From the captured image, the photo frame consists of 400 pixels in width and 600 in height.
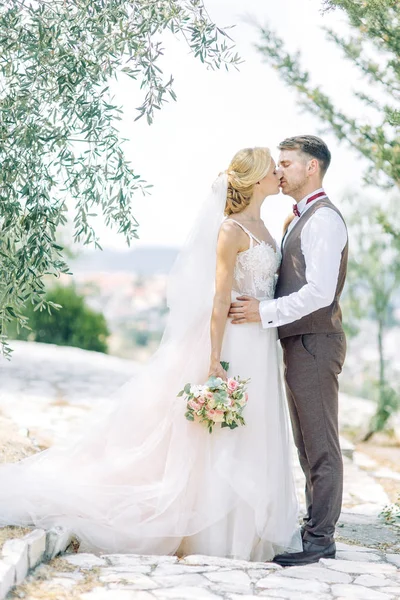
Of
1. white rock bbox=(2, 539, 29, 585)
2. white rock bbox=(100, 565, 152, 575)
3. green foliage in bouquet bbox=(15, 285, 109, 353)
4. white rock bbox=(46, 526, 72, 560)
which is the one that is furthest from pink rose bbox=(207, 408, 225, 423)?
green foliage in bouquet bbox=(15, 285, 109, 353)

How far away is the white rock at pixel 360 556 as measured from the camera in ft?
14.8

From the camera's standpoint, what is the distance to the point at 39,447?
6.38 metres

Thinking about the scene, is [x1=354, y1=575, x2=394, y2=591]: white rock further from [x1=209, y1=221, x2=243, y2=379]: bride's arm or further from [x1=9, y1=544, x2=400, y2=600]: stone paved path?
[x1=209, y1=221, x2=243, y2=379]: bride's arm

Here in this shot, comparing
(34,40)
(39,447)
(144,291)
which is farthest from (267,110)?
(144,291)

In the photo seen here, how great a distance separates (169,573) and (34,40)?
2746 millimetres

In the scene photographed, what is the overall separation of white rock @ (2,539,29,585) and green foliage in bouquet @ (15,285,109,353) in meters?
10.9

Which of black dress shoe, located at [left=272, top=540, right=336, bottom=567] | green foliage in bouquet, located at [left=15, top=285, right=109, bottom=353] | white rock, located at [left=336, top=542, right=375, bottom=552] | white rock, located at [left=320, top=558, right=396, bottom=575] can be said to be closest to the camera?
white rock, located at [left=320, top=558, right=396, bottom=575]

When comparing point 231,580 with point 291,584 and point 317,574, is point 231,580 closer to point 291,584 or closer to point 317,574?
point 291,584

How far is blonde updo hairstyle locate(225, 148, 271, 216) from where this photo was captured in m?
4.48

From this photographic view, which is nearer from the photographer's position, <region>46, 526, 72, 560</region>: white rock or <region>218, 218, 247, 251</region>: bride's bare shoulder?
<region>46, 526, 72, 560</region>: white rock

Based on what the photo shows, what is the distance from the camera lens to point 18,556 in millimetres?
3549

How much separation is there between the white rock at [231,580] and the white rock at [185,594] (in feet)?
0.36

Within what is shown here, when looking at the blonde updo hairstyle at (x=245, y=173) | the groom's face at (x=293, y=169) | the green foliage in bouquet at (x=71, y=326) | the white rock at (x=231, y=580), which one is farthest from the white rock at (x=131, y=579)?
the green foliage in bouquet at (x=71, y=326)

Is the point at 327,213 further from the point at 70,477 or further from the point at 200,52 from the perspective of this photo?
the point at 70,477
